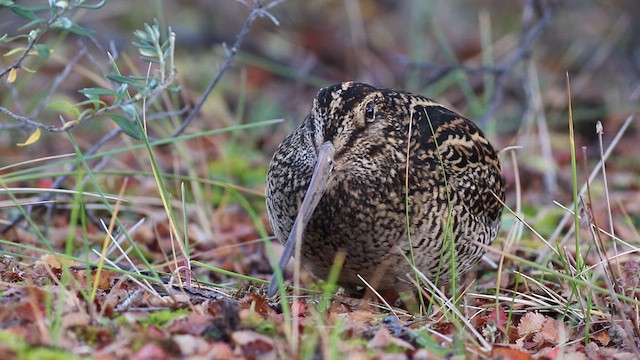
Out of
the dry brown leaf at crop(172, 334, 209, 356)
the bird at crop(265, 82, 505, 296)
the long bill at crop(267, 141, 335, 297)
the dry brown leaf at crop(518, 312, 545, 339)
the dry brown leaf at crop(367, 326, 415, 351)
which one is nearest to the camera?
the dry brown leaf at crop(172, 334, 209, 356)

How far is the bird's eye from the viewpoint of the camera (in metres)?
4.43

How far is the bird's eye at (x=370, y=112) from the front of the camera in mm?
4426

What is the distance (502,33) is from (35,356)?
9418 millimetres

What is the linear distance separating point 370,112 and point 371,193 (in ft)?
1.24

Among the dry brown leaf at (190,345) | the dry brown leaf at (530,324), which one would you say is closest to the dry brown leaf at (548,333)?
the dry brown leaf at (530,324)

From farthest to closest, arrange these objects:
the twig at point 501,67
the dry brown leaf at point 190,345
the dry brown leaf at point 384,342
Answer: the twig at point 501,67 < the dry brown leaf at point 384,342 < the dry brown leaf at point 190,345

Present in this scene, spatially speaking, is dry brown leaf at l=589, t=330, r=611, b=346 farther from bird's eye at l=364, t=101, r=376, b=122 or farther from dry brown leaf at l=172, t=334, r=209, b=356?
dry brown leaf at l=172, t=334, r=209, b=356

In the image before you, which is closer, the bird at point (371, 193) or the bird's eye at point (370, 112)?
the bird at point (371, 193)

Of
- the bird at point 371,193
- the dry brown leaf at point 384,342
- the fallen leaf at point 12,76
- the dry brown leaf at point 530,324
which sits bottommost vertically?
the dry brown leaf at point 530,324

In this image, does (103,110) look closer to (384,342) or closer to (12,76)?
(12,76)

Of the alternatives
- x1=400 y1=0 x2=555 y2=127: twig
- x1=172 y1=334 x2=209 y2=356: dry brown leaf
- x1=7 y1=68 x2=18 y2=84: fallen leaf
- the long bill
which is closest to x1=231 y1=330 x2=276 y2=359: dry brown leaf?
x1=172 y1=334 x2=209 y2=356: dry brown leaf

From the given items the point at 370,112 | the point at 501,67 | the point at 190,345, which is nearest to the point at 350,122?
A: the point at 370,112

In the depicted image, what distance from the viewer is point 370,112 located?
446 cm

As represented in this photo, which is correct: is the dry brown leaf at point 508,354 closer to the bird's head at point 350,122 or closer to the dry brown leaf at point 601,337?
the dry brown leaf at point 601,337
